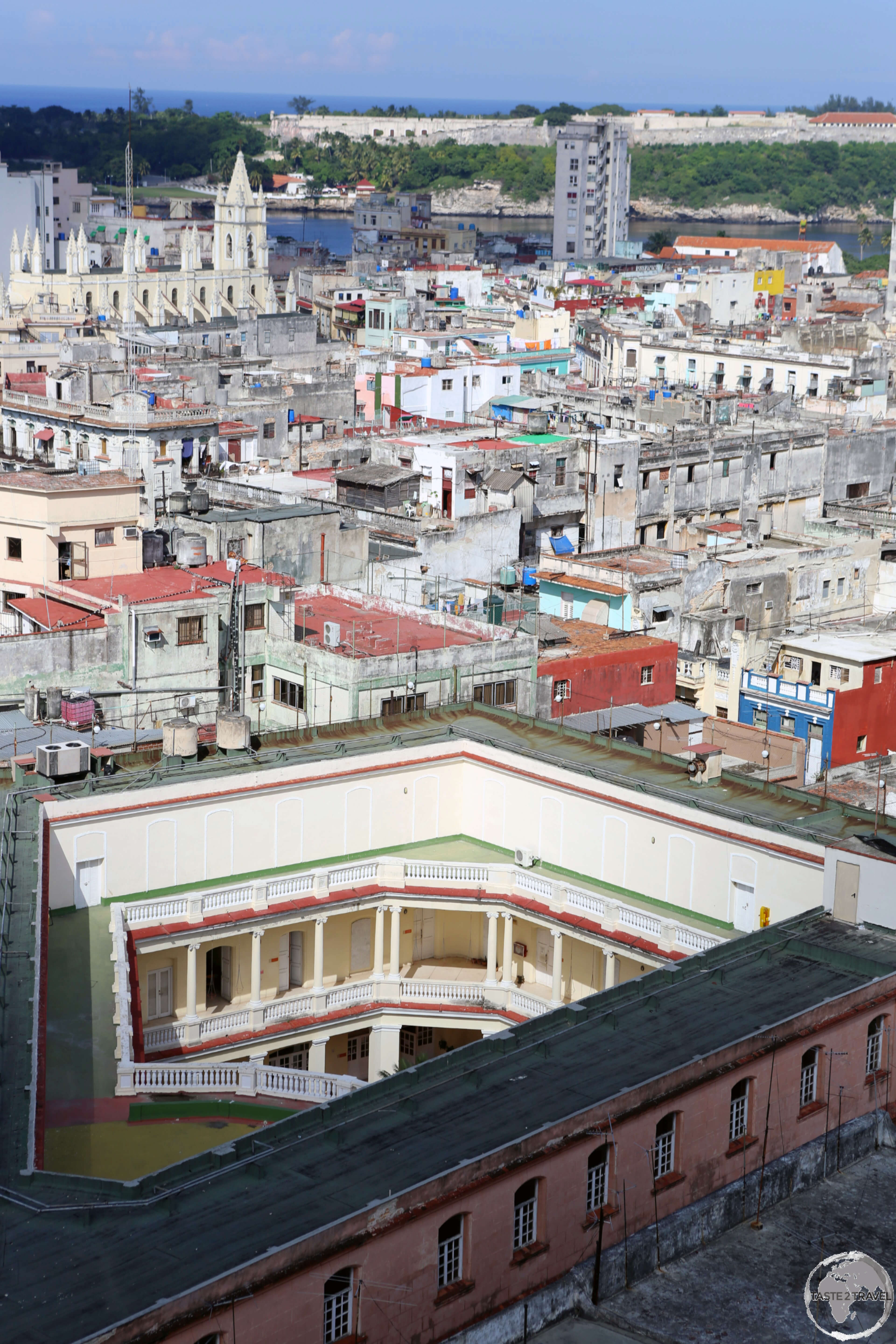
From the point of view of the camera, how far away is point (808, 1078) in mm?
21438

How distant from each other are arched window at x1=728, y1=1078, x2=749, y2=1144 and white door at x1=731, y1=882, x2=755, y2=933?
5427mm

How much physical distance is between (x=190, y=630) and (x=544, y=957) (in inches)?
424

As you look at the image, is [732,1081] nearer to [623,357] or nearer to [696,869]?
[696,869]

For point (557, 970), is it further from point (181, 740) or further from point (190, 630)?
point (190, 630)

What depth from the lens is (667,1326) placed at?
18328 mm

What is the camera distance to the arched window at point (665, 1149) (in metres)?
19.5

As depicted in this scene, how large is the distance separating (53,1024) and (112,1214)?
6.47m

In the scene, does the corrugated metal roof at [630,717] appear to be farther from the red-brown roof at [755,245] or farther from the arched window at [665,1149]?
the red-brown roof at [755,245]

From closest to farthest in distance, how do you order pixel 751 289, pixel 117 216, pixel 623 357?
pixel 623 357
pixel 751 289
pixel 117 216

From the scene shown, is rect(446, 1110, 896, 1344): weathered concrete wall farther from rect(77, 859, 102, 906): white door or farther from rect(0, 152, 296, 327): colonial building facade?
rect(0, 152, 296, 327): colonial building facade

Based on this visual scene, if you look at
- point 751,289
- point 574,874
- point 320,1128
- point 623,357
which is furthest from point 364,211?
point 320,1128

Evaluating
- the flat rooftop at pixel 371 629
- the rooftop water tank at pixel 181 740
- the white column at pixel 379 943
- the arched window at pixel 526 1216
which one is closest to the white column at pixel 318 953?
the white column at pixel 379 943

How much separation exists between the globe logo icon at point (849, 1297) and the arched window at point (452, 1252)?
3.61 meters

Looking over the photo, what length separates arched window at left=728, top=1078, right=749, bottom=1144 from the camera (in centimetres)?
2041
